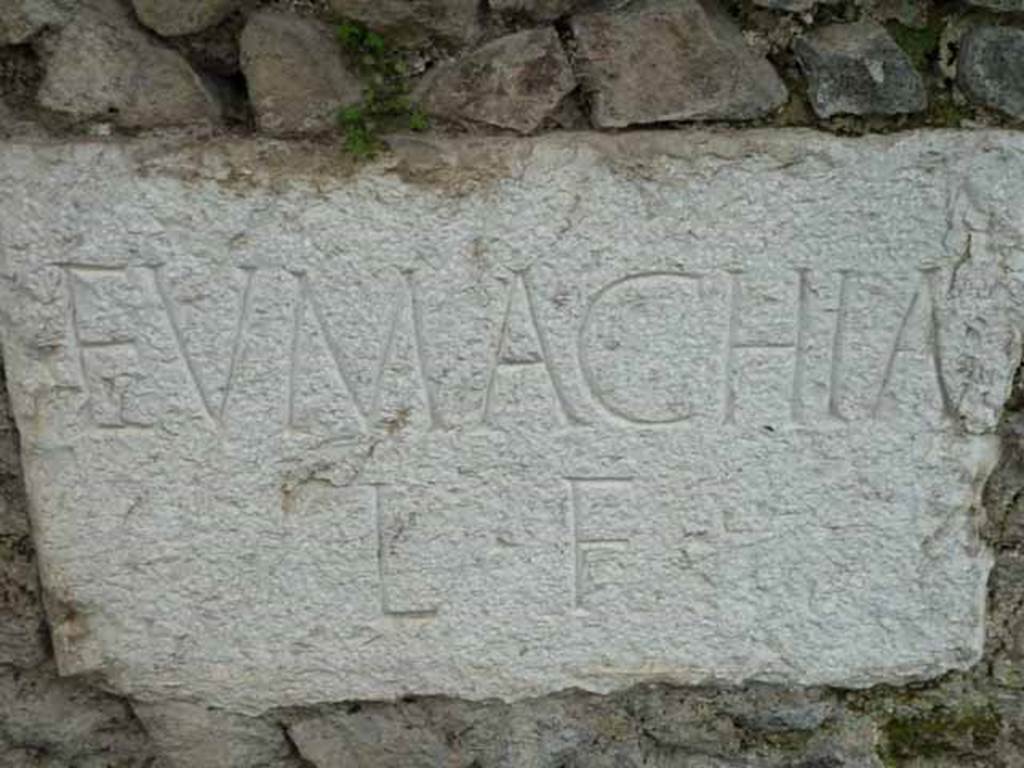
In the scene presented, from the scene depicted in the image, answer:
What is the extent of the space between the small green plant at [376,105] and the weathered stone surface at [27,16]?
1.20ft

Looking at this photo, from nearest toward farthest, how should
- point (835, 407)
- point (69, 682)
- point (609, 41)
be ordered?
1. point (609, 41)
2. point (835, 407)
3. point (69, 682)

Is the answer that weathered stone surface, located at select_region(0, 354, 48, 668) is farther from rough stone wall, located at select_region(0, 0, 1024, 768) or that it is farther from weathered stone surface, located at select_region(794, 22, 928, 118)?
weathered stone surface, located at select_region(794, 22, 928, 118)

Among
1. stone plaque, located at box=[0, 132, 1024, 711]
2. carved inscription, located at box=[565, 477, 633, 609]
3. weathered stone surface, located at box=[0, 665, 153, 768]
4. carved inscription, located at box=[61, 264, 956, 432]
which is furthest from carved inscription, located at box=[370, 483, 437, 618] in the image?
weathered stone surface, located at box=[0, 665, 153, 768]

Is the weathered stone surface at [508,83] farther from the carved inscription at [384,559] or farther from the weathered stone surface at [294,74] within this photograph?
the carved inscription at [384,559]

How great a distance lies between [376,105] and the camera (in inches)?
63.7

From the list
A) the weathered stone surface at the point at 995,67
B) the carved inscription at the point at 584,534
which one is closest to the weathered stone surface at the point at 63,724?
the carved inscription at the point at 584,534

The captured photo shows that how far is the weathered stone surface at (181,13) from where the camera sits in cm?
157

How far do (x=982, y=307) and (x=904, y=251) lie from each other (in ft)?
0.47

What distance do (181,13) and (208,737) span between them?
42.9 inches

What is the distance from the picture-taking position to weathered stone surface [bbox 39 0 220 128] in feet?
5.20

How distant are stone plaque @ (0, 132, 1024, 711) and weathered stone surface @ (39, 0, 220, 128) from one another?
0.06m


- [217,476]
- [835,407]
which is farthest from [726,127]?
[217,476]

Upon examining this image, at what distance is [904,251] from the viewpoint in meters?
1.66

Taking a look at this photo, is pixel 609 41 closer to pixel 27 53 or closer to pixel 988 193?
pixel 988 193
